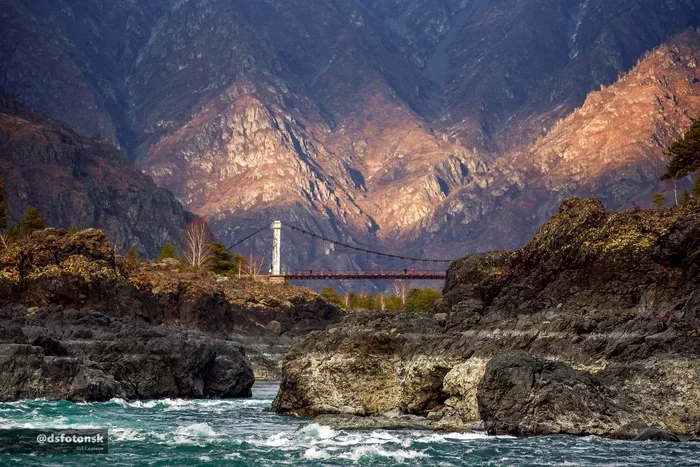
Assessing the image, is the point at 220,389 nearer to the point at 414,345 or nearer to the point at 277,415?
the point at 277,415

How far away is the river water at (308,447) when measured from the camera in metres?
33.0

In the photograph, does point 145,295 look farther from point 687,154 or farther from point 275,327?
point 687,154

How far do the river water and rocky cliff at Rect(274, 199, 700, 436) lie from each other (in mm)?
1962

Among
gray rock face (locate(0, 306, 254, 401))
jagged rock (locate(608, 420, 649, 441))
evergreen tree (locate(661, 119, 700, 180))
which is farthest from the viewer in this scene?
evergreen tree (locate(661, 119, 700, 180))

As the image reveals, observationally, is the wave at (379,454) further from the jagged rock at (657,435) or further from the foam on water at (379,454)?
the jagged rock at (657,435)

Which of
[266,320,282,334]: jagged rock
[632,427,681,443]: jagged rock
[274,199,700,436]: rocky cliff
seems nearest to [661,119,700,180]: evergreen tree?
[274,199,700,436]: rocky cliff

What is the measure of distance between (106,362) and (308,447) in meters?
29.4

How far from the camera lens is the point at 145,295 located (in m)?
112

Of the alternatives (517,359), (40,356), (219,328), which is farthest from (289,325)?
(517,359)

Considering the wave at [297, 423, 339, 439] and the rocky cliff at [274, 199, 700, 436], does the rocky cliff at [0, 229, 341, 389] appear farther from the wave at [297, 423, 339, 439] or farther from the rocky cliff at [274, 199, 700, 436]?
the wave at [297, 423, 339, 439]

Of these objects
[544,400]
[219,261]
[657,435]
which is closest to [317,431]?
[544,400]

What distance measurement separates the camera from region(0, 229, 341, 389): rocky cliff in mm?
97188

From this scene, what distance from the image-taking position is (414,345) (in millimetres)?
47781

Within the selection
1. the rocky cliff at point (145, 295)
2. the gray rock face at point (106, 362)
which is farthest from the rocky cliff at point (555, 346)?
the rocky cliff at point (145, 295)
